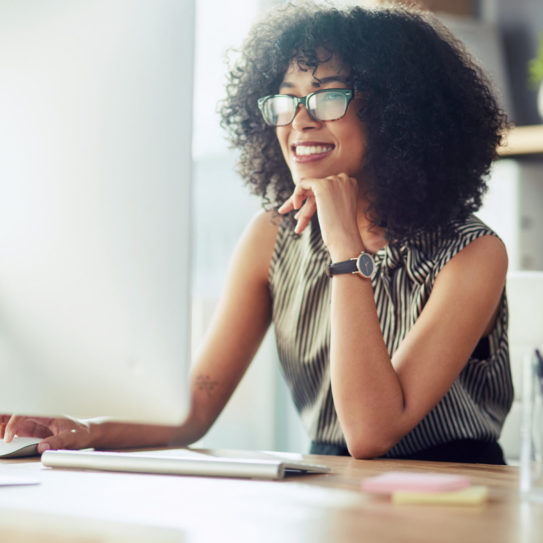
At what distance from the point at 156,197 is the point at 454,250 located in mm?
815

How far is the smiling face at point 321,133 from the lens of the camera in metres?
1.52

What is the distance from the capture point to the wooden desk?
0.63 meters

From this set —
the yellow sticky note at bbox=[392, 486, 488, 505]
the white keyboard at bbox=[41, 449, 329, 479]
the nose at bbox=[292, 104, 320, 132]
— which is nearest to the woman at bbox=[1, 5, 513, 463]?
the nose at bbox=[292, 104, 320, 132]

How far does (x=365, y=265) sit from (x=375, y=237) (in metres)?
0.27

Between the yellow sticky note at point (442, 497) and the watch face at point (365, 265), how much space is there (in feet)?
1.89

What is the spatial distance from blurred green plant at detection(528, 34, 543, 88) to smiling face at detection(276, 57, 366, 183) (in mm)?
1577

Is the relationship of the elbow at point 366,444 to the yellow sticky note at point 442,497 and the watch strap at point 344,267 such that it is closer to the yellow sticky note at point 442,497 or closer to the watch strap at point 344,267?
the watch strap at point 344,267

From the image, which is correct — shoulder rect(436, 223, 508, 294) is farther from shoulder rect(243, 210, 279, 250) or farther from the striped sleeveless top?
shoulder rect(243, 210, 279, 250)

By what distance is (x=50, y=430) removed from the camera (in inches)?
46.7

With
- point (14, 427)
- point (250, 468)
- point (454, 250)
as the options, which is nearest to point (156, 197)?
point (250, 468)

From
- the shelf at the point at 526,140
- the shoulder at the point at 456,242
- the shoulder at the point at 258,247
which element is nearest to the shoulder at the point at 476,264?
the shoulder at the point at 456,242

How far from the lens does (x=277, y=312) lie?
160 centimetres

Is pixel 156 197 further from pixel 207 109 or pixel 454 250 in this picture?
pixel 207 109

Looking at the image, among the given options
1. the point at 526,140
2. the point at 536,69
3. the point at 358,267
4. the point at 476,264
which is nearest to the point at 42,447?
the point at 358,267
